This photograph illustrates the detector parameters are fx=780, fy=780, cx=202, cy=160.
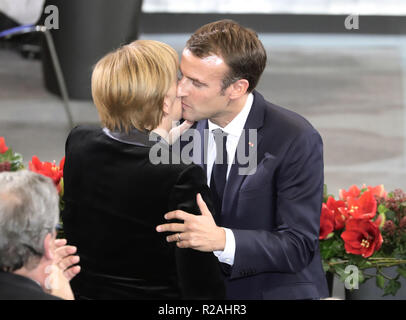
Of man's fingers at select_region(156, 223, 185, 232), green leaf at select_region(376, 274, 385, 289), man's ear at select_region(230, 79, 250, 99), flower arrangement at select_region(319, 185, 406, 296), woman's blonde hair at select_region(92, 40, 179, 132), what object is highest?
woman's blonde hair at select_region(92, 40, 179, 132)

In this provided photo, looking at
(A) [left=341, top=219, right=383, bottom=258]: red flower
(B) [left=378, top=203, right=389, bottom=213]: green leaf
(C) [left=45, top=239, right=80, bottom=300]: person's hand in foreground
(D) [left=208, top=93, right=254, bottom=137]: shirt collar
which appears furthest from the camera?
(B) [left=378, top=203, right=389, bottom=213]: green leaf

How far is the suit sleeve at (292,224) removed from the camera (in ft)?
8.68

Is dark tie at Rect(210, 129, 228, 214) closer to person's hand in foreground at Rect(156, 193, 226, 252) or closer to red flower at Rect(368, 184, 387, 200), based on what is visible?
person's hand in foreground at Rect(156, 193, 226, 252)

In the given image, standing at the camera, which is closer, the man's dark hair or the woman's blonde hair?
the woman's blonde hair

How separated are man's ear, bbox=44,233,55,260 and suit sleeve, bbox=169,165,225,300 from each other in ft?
1.27

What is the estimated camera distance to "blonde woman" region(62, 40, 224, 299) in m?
2.29

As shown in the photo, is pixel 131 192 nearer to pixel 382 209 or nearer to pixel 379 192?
pixel 382 209

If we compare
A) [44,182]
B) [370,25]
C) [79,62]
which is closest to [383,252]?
[44,182]

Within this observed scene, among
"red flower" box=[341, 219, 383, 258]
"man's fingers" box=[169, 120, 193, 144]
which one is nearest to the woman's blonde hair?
"man's fingers" box=[169, 120, 193, 144]

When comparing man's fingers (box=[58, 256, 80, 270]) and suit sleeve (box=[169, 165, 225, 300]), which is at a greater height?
suit sleeve (box=[169, 165, 225, 300])

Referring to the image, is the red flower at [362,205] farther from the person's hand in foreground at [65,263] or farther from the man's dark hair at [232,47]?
the person's hand in foreground at [65,263]

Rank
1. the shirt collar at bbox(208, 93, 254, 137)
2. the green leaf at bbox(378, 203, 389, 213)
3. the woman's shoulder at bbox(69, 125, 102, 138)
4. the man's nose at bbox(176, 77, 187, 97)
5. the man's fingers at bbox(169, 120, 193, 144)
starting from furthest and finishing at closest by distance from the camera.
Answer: the green leaf at bbox(378, 203, 389, 213)
the man's fingers at bbox(169, 120, 193, 144)
the shirt collar at bbox(208, 93, 254, 137)
the man's nose at bbox(176, 77, 187, 97)
the woman's shoulder at bbox(69, 125, 102, 138)

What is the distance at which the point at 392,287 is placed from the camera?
11.4ft

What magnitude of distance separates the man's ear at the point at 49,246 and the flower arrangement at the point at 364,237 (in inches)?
64.1
